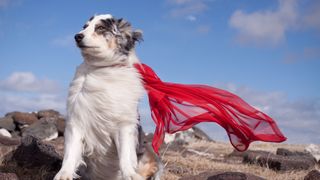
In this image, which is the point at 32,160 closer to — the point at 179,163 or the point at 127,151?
the point at 127,151

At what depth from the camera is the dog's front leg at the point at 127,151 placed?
247 inches

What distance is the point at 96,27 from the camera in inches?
249

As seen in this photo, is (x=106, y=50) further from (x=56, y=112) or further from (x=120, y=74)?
(x=56, y=112)

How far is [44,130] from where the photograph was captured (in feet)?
58.3

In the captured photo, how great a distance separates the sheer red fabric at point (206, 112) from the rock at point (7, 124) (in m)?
13.4

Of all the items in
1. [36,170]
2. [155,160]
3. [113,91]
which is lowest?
[36,170]

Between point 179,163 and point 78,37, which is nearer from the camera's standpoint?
point 78,37

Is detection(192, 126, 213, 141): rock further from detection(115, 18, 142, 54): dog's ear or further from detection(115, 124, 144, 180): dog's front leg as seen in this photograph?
detection(115, 124, 144, 180): dog's front leg

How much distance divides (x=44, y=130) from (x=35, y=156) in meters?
9.34

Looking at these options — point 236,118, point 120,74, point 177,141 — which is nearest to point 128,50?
point 120,74

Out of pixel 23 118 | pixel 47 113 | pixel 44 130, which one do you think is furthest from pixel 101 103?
pixel 47 113

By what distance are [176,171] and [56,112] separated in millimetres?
12534

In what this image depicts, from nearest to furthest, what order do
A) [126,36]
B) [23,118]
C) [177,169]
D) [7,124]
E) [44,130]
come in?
[126,36], [177,169], [44,130], [7,124], [23,118]

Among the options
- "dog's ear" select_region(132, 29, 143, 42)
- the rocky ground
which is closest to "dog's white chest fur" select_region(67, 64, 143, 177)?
"dog's ear" select_region(132, 29, 143, 42)
